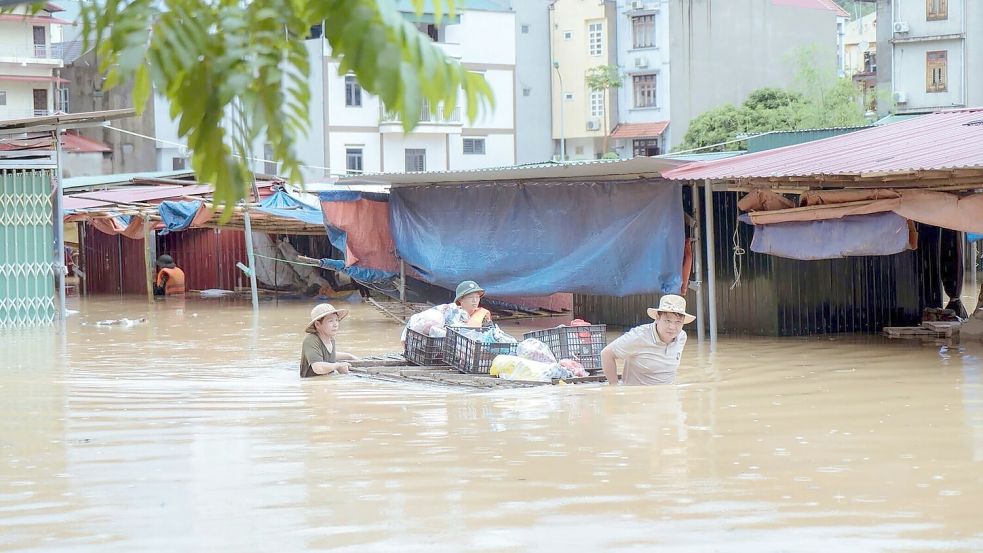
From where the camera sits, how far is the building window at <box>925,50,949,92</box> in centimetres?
4809

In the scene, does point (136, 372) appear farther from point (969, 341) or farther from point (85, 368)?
point (969, 341)

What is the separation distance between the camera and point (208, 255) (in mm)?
30016

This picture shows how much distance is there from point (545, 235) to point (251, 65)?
14481 millimetres

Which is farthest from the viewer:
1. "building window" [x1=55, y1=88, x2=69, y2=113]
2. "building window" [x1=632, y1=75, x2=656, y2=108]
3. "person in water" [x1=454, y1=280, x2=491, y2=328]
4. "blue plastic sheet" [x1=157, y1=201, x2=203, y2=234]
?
"building window" [x1=632, y1=75, x2=656, y2=108]

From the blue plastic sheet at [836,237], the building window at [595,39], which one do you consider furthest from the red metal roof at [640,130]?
the blue plastic sheet at [836,237]

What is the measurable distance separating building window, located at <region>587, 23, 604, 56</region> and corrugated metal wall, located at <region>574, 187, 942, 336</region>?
39430 millimetres

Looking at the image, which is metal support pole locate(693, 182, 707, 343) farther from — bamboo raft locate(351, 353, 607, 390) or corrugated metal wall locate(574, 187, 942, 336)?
bamboo raft locate(351, 353, 607, 390)

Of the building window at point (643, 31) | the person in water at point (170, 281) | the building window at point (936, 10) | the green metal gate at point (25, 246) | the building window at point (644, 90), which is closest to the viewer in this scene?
the green metal gate at point (25, 246)

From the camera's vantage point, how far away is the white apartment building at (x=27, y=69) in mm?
49656

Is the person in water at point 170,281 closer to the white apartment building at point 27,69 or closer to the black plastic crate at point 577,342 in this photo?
the black plastic crate at point 577,342

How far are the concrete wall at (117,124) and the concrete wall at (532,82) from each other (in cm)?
1542

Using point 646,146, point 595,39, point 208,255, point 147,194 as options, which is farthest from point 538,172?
point 595,39

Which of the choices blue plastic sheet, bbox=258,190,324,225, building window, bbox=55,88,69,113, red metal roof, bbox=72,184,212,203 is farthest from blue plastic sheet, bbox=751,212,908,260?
building window, bbox=55,88,69,113

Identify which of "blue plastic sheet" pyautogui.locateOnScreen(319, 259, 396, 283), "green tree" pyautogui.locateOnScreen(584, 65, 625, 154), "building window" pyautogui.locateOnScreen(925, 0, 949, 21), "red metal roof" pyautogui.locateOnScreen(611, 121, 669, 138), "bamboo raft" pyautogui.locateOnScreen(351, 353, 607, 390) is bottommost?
"bamboo raft" pyautogui.locateOnScreen(351, 353, 607, 390)
